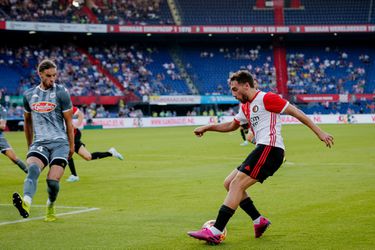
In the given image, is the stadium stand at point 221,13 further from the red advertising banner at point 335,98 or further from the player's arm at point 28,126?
the player's arm at point 28,126

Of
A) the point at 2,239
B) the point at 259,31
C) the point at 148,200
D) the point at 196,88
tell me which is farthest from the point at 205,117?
the point at 2,239

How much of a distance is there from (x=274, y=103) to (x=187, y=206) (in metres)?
4.09

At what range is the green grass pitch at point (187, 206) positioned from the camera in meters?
8.41

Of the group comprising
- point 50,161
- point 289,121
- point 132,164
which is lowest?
point 289,121

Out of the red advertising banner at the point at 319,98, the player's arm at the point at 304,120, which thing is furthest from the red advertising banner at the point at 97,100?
the player's arm at the point at 304,120

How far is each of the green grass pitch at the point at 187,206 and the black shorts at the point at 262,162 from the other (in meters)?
0.88

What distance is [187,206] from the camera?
11672mm

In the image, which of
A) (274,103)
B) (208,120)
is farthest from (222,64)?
(274,103)

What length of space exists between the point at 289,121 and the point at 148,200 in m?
49.0

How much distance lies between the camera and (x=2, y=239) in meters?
8.62

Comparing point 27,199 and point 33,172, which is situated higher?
point 33,172

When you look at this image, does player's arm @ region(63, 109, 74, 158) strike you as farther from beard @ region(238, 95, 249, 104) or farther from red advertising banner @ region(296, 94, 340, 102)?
red advertising banner @ region(296, 94, 340, 102)

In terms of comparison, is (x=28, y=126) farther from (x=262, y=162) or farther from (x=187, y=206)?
(x=262, y=162)

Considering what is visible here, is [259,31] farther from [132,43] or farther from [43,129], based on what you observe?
[43,129]
